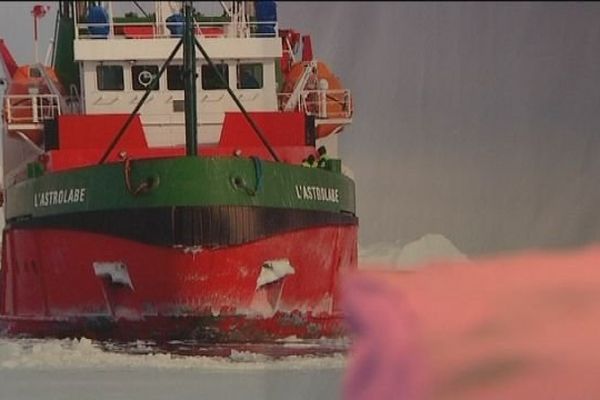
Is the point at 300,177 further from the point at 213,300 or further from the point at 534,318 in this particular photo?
the point at 534,318

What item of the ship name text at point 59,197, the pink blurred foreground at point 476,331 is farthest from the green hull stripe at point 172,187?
the pink blurred foreground at point 476,331

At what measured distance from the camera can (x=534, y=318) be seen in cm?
45

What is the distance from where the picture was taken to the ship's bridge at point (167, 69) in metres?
1.29

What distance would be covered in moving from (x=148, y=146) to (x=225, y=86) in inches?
5.0

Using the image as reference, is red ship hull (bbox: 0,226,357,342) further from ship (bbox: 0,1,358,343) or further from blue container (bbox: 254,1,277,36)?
blue container (bbox: 254,1,277,36)

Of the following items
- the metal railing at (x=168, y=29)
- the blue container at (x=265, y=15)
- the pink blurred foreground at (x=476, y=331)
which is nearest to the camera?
the pink blurred foreground at (x=476, y=331)

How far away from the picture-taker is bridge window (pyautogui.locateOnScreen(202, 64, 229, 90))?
1.38 meters

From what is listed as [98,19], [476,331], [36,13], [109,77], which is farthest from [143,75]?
[476,331]

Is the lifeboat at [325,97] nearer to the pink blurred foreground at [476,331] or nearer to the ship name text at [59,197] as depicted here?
the ship name text at [59,197]

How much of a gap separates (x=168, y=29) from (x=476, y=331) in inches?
35.9

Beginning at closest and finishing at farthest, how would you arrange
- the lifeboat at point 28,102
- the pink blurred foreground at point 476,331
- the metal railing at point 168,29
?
1. the pink blurred foreground at point 476,331
2. the metal railing at point 168,29
3. the lifeboat at point 28,102

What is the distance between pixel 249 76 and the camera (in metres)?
1.37

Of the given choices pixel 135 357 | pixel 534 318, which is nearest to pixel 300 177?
pixel 135 357

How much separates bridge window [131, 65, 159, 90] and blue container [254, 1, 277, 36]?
25 cm
